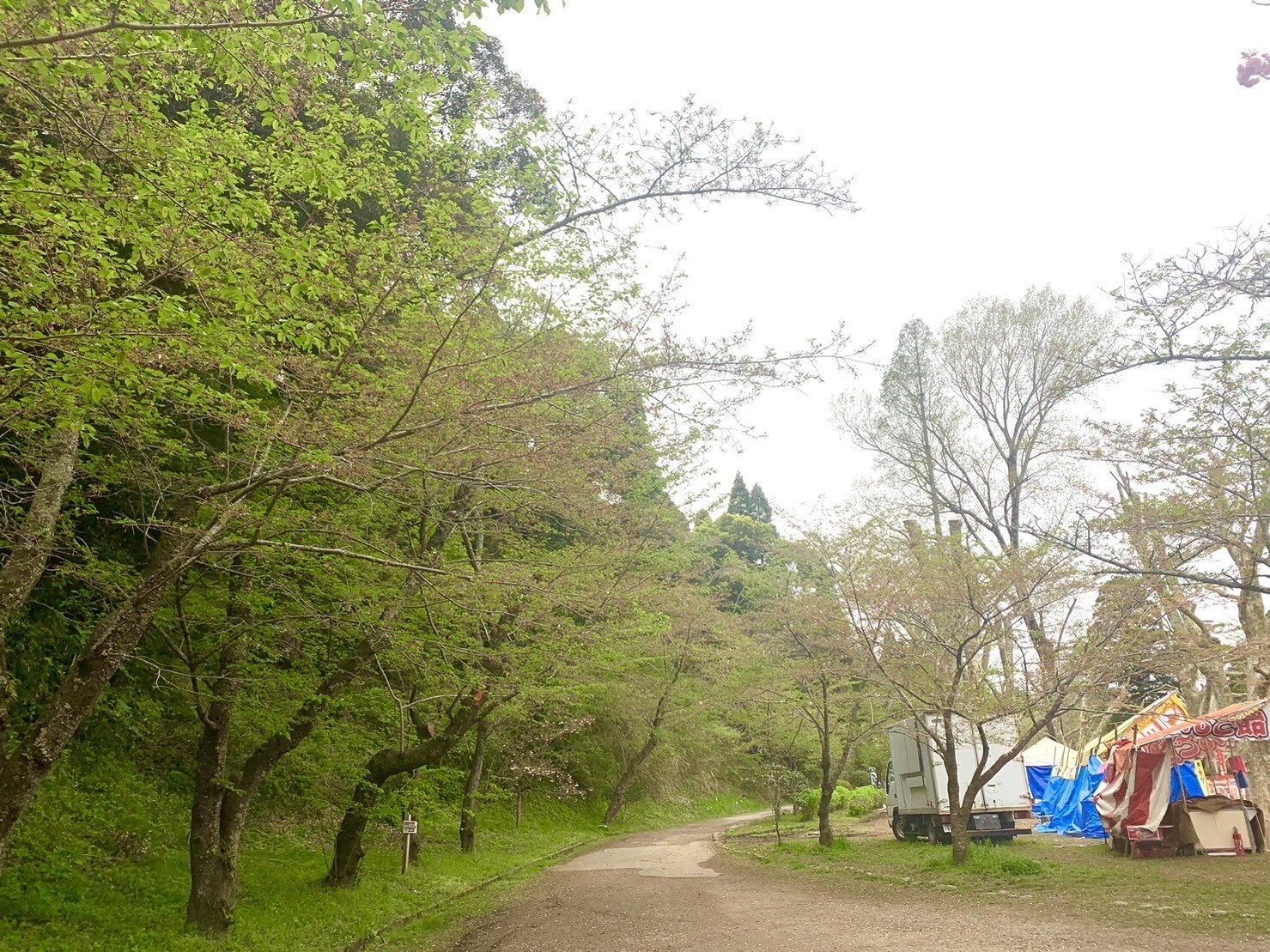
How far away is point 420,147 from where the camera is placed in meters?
5.99

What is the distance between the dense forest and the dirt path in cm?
230

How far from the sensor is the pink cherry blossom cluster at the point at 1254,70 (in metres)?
3.19

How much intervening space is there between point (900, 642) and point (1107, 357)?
255 inches

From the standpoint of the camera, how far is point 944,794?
1483cm

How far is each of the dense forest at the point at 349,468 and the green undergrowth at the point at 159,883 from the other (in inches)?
2.7

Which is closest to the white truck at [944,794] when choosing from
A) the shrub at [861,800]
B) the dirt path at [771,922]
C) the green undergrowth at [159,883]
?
the dirt path at [771,922]

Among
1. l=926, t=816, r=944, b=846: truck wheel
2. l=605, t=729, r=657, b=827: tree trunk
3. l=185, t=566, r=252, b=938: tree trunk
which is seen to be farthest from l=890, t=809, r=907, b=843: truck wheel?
l=185, t=566, r=252, b=938: tree trunk

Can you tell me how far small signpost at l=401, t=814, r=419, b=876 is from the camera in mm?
10469

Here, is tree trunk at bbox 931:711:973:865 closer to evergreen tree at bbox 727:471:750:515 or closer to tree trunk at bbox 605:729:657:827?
tree trunk at bbox 605:729:657:827

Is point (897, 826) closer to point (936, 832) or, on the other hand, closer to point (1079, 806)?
point (936, 832)

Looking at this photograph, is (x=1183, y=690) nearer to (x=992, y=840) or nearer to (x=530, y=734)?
(x=992, y=840)

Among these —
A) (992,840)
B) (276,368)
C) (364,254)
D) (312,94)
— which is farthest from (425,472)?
(992,840)

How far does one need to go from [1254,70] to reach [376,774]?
9.90 m

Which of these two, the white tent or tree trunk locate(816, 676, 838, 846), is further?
the white tent
